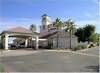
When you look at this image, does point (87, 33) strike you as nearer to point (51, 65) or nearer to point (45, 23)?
point (45, 23)

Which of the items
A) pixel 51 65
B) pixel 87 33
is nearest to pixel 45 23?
pixel 87 33

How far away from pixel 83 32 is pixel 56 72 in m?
56.8

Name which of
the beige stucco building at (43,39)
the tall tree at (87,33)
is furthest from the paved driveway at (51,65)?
the tall tree at (87,33)

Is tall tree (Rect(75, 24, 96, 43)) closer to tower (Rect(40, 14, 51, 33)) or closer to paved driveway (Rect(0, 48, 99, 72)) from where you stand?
tower (Rect(40, 14, 51, 33))

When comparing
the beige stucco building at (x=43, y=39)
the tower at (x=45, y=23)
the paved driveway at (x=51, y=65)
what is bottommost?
the paved driveway at (x=51, y=65)

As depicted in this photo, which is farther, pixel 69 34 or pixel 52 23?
pixel 52 23

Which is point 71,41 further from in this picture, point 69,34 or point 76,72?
point 76,72

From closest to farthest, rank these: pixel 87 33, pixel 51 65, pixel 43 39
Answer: pixel 51 65 → pixel 43 39 → pixel 87 33

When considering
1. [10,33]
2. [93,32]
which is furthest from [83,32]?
[10,33]

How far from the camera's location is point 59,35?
5709cm

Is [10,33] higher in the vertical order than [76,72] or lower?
higher

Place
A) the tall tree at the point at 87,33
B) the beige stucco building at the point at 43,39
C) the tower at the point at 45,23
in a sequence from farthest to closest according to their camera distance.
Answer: the tower at the point at 45,23, the tall tree at the point at 87,33, the beige stucco building at the point at 43,39

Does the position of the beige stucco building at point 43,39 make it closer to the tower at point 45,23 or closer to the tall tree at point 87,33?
the tall tree at point 87,33

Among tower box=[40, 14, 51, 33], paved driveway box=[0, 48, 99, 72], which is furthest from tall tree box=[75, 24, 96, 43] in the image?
paved driveway box=[0, 48, 99, 72]
